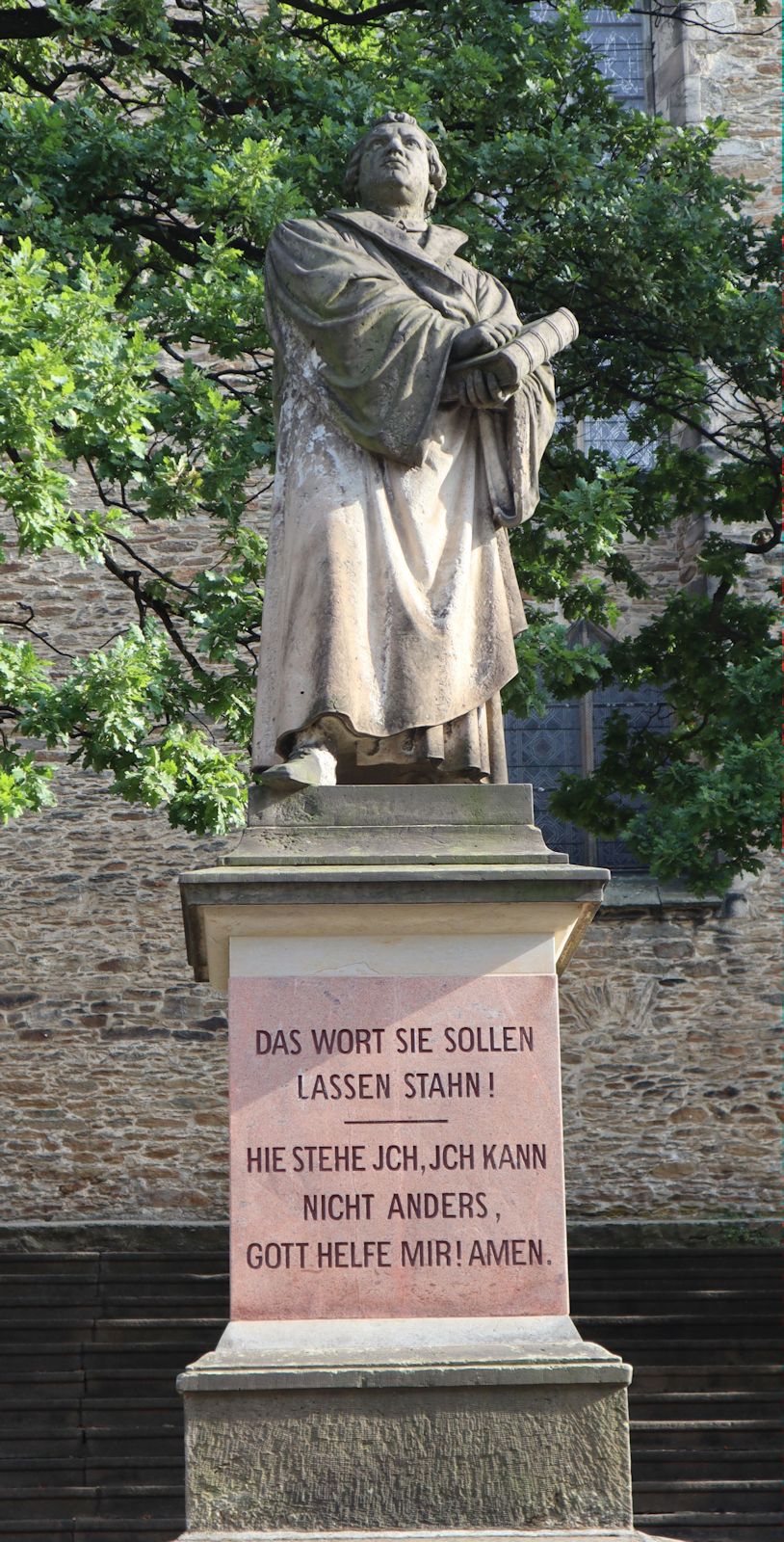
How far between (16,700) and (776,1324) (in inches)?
254

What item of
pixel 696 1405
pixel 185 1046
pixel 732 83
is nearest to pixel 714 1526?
pixel 696 1405

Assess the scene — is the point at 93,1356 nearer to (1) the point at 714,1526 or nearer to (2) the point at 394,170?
(1) the point at 714,1526

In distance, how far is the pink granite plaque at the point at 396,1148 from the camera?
179 inches

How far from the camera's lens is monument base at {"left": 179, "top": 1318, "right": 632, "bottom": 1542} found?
423cm

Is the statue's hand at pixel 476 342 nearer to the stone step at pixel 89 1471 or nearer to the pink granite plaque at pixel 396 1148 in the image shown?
the pink granite plaque at pixel 396 1148

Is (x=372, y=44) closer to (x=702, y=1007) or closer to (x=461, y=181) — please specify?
(x=461, y=181)

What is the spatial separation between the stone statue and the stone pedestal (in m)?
0.20

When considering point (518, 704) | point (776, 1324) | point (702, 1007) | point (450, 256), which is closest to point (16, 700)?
point (518, 704)

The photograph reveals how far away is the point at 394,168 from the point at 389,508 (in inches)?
40.0

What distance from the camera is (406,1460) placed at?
14.0 feet

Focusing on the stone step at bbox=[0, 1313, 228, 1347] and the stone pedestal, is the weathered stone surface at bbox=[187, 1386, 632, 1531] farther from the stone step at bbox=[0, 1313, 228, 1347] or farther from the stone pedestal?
the stone step at bbox=[0, 1313, 228, 1347]

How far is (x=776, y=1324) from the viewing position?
12578 mm

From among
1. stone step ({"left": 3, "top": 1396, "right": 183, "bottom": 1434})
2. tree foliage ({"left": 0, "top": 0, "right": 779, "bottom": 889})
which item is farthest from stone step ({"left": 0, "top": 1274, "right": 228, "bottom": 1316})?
tree foliage ({"left": 0, "top": 0, "right": 779, "bottom": 889})

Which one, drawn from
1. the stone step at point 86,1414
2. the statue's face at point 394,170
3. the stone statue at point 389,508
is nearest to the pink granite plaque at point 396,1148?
the stone statue at point 389,508
